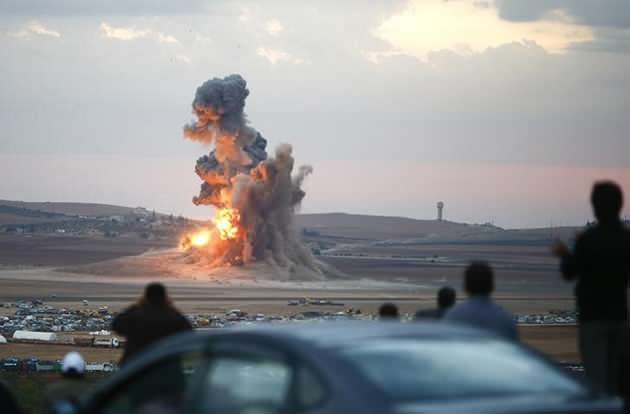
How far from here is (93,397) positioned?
368 inches

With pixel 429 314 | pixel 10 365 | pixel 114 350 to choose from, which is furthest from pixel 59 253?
pixel 429 314

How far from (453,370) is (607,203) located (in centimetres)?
398

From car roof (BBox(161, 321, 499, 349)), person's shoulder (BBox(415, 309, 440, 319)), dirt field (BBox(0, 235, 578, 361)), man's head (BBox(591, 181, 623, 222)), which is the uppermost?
man's head (BBox(591, 181, 623, 222))

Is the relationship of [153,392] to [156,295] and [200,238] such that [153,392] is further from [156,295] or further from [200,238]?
[200,238]

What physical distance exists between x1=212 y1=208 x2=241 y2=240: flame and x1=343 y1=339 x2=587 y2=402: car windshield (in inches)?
4413

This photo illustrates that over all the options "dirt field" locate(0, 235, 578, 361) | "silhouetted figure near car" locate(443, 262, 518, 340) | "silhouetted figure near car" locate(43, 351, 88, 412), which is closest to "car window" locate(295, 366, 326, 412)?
"silhouetted figure near car" locate(443, 262, 518, 340)

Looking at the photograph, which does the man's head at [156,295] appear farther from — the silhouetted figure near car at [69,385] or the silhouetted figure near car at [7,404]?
the silhouetted figure near car at [7,404]

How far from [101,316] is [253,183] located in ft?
144

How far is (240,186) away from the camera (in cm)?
11969

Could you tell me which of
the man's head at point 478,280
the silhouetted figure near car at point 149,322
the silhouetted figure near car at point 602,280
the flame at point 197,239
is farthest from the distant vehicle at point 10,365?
the flame at point 197,239

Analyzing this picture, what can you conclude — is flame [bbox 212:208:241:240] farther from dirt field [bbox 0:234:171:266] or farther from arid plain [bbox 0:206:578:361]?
dirt field [bbox 0:234:171:266]

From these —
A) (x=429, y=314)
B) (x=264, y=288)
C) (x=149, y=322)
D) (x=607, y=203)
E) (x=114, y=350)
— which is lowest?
(x=114, y=350)

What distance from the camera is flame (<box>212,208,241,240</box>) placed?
120 metres

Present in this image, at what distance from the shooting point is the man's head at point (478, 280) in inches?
467
